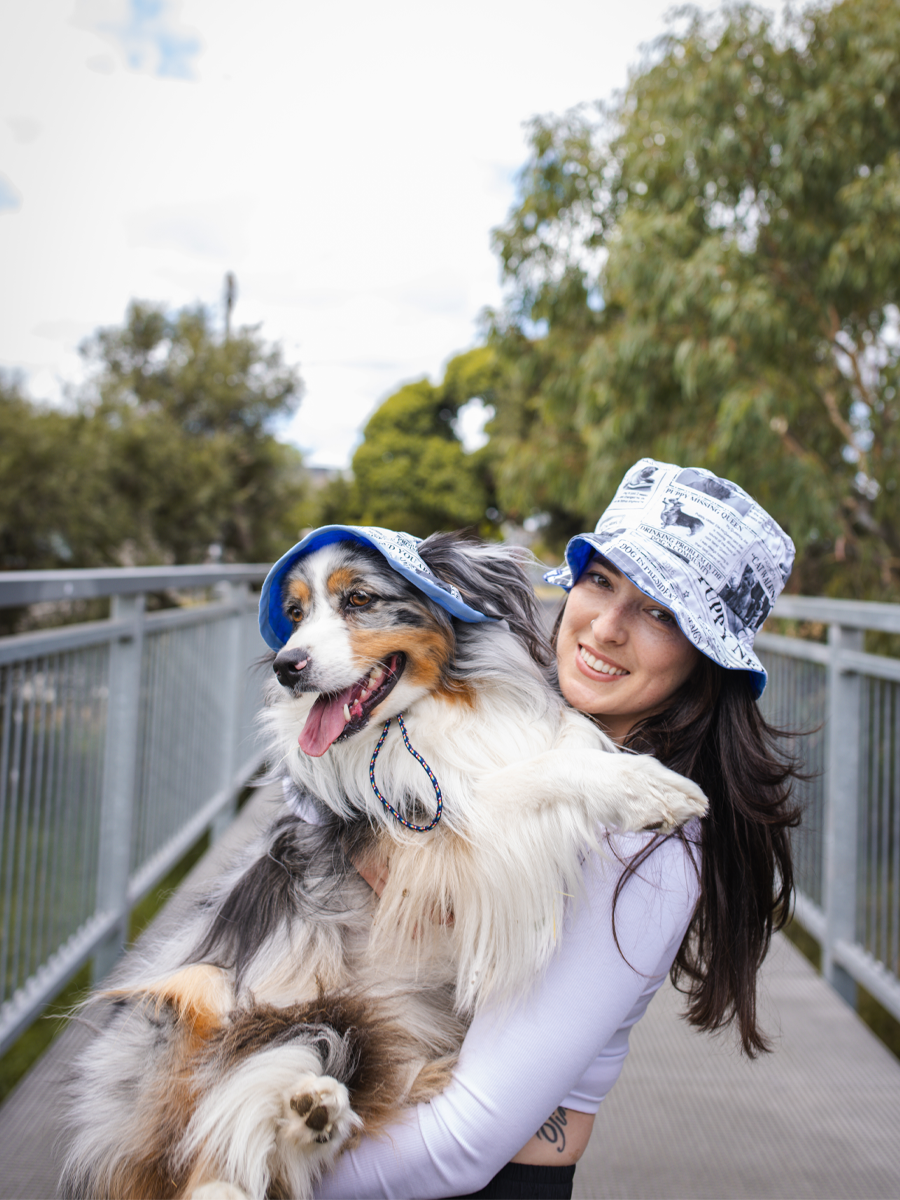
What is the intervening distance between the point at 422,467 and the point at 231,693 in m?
25.7

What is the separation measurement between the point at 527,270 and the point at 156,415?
833 centimetres

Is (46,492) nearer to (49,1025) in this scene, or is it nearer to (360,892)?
(49,1025)

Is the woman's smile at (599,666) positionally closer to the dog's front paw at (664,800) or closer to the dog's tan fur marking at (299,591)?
the dog's front paw at (664,800)

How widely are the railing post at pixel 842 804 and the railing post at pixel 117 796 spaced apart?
250 centimetres

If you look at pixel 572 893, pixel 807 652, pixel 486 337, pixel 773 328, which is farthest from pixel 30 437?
pixel 572 893

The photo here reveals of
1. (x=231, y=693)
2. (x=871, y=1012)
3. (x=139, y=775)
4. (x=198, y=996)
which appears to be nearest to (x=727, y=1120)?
(x=198, y=996)

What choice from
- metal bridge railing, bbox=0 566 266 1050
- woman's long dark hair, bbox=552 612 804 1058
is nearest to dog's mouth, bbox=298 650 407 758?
metal bridge railing, bbox=0 566 266 1050

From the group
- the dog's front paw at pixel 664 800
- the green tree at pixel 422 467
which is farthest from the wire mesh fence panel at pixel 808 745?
the green tree at pixel 422 467

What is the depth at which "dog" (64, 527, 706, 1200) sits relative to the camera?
52.7 inches

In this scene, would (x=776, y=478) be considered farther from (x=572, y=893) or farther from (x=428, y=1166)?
(x=428, y=1166)

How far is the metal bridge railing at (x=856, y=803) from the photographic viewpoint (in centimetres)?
288

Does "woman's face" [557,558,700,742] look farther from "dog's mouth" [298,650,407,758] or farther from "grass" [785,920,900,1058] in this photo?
"grass" [785,920,900,1058]

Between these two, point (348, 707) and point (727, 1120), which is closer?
point (348, 707)

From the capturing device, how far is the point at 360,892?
1653 mm
